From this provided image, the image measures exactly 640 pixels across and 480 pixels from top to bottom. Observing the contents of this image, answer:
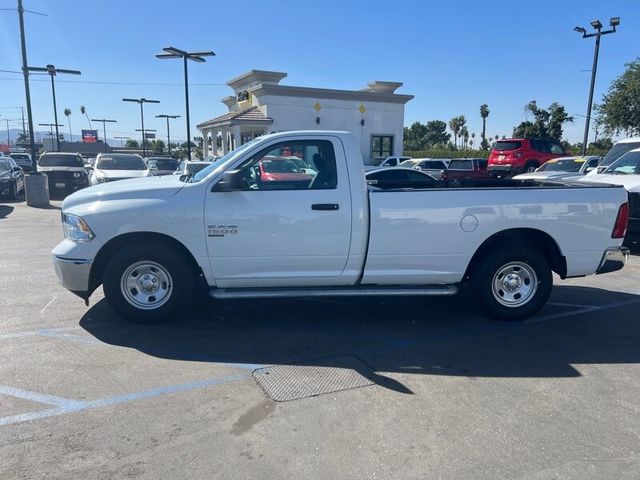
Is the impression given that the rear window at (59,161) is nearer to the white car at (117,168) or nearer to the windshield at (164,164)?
the windshield at (164,164)

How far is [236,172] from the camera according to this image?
490 centimetres

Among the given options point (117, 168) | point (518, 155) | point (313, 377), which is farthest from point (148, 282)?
point (518, 155)

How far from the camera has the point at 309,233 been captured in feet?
16.7

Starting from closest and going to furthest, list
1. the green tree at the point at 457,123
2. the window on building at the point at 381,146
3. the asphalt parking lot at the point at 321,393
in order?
the asphalt parking lot at the point at 321,393, the window on building at the point at 381,146, the green tree at the point at 457,123

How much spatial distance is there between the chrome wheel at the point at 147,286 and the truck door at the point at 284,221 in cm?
55

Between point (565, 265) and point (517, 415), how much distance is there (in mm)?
2514

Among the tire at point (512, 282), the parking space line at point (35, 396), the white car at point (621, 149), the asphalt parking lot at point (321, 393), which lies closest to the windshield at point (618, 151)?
the white car at point (621, 149)

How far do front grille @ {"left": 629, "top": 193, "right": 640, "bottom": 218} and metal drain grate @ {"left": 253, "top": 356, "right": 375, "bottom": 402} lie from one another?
6.83 metres

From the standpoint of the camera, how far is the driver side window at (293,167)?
5.12 meters

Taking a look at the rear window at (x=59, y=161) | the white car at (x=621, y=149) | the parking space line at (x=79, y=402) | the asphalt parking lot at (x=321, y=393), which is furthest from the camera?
the rear window at (x=59, y=161)

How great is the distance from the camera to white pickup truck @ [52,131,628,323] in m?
5.02

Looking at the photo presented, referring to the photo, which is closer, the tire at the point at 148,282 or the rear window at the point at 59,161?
the tire at the point at 148,282

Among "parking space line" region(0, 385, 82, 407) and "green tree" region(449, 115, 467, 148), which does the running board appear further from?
"green tree" region(449, 115, 467, 148)

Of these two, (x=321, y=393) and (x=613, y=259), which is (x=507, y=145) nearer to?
(x=613, y=259)
